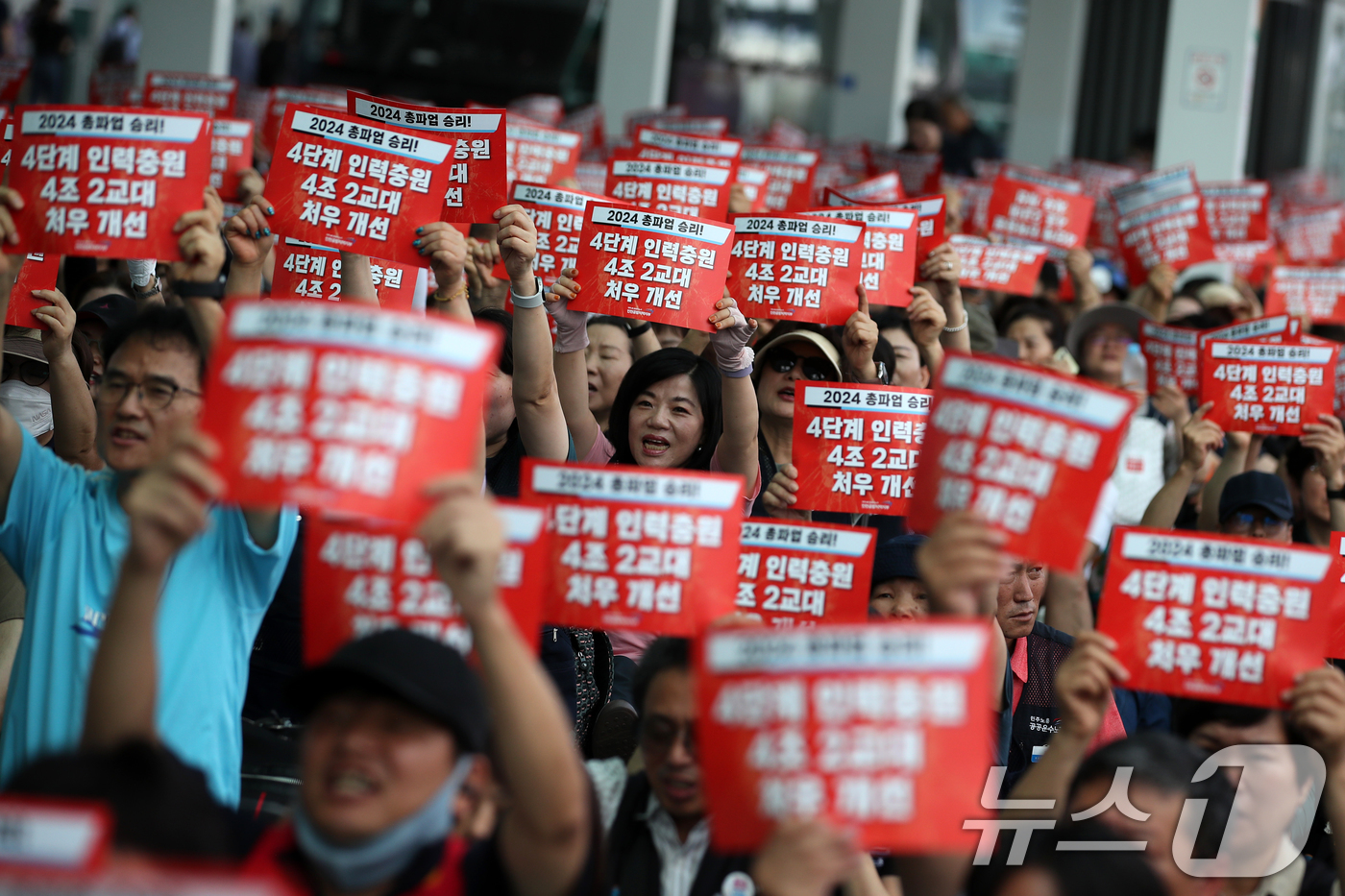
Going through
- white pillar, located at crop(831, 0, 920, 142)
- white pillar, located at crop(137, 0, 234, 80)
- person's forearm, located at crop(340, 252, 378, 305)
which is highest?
white pillar, located at crop(831, 0, 920, 142)

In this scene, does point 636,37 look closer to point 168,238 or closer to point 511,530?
point 168,238

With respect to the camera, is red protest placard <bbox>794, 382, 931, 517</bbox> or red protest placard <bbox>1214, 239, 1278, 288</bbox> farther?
red protest placard <bbox>1214, 239, 1278, 288</bbox>

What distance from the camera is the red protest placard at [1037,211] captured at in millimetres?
8297

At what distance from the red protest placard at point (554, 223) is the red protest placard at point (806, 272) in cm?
69

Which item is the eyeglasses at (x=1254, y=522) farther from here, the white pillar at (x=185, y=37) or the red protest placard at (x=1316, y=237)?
the white pillar at (x=185, y=37)

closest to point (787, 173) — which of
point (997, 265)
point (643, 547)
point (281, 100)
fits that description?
point (997, 265)

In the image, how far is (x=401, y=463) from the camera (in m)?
2.46

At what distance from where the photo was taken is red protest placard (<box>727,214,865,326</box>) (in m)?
5.20

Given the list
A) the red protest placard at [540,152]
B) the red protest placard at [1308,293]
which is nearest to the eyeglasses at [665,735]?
the red protest placard at [540,152]

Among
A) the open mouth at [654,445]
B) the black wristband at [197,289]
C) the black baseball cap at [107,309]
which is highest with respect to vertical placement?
the black wristband at [197,289]

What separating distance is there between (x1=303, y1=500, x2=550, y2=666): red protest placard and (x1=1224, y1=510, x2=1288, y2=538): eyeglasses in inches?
128

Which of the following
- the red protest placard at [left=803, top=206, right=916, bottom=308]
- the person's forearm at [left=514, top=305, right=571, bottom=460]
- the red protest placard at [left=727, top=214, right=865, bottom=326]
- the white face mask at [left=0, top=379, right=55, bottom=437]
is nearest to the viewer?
the person's forearm at [left=514, top=305, right=571, bottom=460]

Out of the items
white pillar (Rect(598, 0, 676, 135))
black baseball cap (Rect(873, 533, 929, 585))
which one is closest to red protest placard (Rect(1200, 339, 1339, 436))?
black baseball cap (Rect(873, 533, 929, 585))

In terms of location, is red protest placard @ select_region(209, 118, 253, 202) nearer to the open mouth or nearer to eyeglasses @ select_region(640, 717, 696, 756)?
the open mouth
